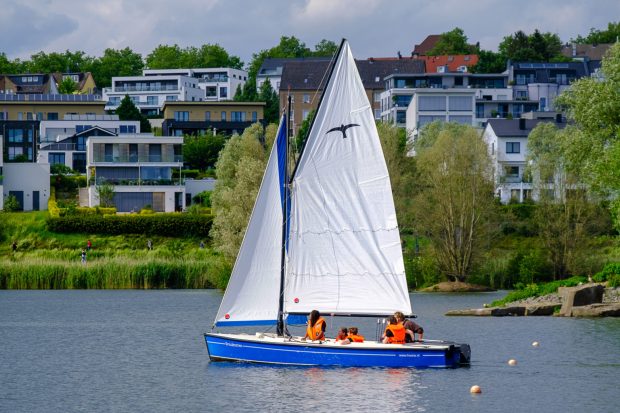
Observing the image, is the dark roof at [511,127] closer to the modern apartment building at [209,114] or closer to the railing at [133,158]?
the railing at [133,158]

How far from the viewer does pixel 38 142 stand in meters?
169

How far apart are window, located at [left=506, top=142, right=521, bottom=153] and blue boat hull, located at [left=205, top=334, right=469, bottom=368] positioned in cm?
10225

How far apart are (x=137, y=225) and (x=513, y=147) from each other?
4894cm

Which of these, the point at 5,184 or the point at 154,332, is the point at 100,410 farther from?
the point at 5,184

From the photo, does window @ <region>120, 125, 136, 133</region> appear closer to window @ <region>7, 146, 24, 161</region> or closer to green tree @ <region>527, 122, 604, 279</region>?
window @ <region>7, 146, 24, 161</region>

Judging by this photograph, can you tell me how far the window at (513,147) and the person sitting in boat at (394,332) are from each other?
103861mm

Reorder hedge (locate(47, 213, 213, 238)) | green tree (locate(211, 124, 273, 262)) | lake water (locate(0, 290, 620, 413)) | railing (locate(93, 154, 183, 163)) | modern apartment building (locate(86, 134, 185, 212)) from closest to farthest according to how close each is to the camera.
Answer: lake water (locate(0, 290, 620, 413)) → green tree (locate(211, 124, 273, 262)) → hedge (locate(47, 213, 213, 238)) → modern apartment building (locate(86, 134, 185, 212)) → railing (locate(93, 154, 183, 163))

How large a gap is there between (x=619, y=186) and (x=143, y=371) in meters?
36.8

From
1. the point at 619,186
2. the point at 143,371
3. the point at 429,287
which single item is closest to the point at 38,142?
the point at 429,287

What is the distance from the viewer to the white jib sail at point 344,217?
44.1 m

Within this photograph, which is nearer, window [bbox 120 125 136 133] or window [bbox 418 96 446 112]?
window [bbox 418 96 446 112]

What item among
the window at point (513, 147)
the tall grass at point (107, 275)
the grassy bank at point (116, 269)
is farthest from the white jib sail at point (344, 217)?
the window at point (513, 147)

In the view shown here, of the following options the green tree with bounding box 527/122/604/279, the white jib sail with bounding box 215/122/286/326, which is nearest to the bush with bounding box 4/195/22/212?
the green tree with bounding box 527/122/604/279

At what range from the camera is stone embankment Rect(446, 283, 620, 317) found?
64.4 meters
